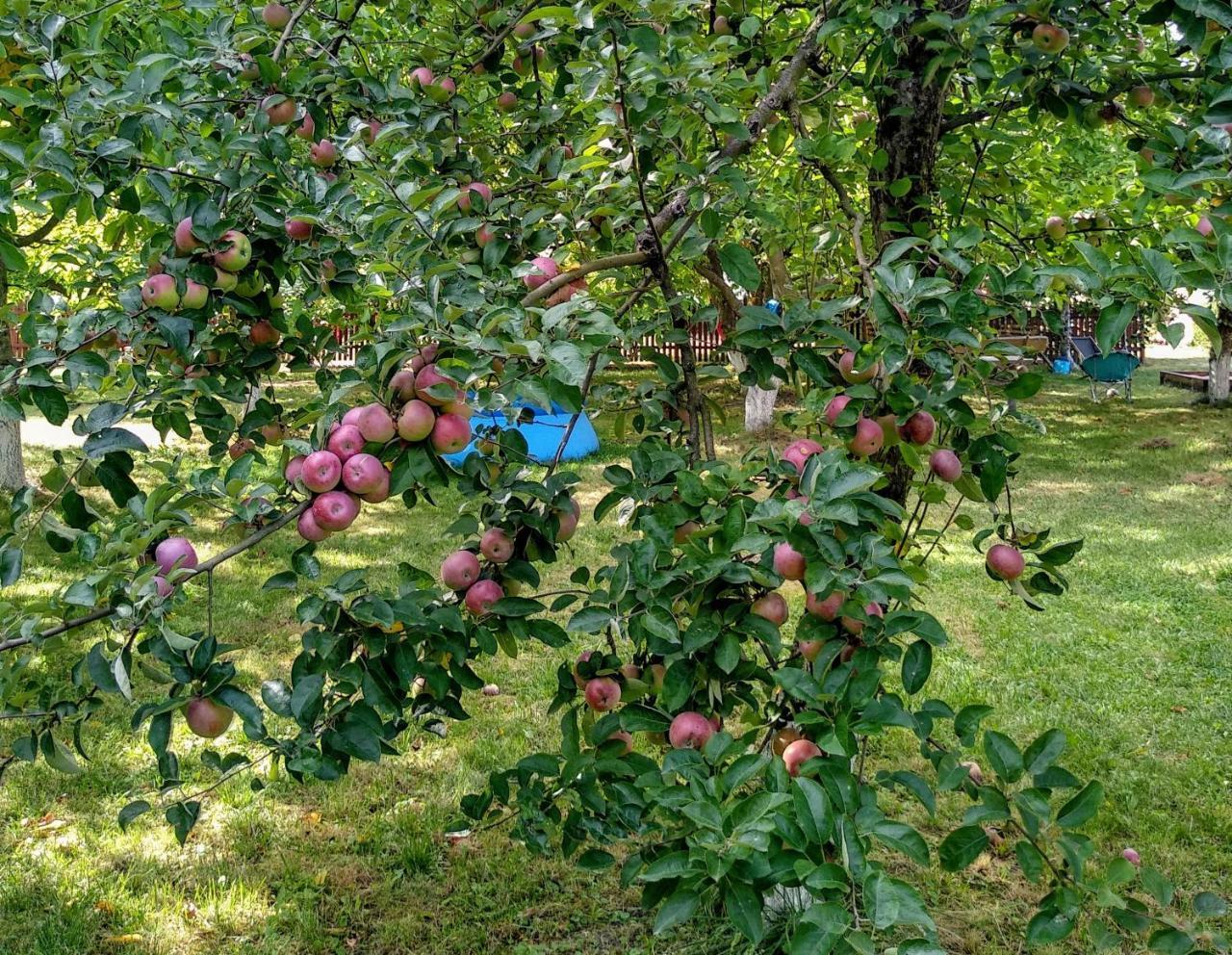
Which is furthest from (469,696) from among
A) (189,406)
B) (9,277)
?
(9,277)

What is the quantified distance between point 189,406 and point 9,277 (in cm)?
539

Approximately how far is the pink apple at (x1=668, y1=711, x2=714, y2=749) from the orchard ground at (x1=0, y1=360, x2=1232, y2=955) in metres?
0.52

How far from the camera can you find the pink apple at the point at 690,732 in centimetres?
164

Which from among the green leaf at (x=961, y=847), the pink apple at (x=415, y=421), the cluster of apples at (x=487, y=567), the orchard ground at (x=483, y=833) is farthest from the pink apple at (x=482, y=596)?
the green leaf at (x=961, y=847)

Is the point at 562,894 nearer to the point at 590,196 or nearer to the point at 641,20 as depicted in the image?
the point at 590,196

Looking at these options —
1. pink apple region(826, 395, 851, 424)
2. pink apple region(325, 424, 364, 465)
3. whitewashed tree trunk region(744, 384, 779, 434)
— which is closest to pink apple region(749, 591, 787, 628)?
pink apple region(826, 395, 851, 424)

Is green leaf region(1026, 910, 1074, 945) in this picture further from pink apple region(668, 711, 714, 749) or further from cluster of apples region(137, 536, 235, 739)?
cluster of apples region(137, 536, 235, 739)

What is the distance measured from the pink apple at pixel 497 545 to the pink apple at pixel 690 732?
0.41 metres

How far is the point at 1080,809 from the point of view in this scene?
1456mm

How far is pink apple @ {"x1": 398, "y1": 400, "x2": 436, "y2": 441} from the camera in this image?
1.48 m

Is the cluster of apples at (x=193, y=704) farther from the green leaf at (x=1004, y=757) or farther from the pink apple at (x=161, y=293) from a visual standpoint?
the green leaf at (x=1004, y=757)

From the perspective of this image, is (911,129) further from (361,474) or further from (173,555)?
(173,555)

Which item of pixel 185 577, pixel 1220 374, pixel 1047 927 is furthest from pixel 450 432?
pixel 1220 374

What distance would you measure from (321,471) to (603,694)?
73cm
